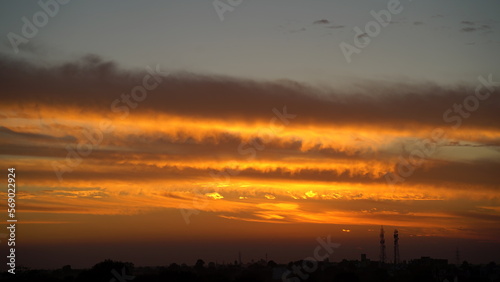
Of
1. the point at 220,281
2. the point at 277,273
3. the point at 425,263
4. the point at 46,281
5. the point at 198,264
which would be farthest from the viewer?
the point at 198,264

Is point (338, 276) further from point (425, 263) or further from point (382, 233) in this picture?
point (425, 263)

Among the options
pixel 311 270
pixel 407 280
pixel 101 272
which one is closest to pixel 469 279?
pixel 407 280

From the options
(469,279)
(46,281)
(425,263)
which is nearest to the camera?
(46,281)

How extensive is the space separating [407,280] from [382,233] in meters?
20.7

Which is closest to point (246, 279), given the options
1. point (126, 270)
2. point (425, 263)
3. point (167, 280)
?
point (167, 280)

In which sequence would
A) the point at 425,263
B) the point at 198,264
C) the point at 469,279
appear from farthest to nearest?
1. the point at 198,264
2. the point at 425,263
3. the point at 469,279

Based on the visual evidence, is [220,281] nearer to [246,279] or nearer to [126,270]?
[246,279]

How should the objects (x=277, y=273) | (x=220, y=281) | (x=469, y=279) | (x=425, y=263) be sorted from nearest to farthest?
(x=220, y=281) → (x=469, y=279) → (x=277, y=273) → (x=425, y=263)

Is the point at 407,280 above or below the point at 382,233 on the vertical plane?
below

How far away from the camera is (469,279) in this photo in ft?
355

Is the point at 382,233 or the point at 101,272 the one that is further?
the point at 382,233

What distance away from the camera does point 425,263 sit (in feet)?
557

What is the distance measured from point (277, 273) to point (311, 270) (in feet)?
32.8

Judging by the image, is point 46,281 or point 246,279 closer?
point 46,281
